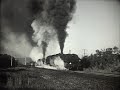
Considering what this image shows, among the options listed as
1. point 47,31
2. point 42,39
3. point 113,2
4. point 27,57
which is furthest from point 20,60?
point 113,2

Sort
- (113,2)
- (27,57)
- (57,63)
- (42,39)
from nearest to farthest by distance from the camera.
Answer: (113,2) → (57,63) → (42,39) → (27,57)

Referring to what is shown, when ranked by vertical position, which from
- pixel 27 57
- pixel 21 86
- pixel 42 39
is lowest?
pixel 21 86

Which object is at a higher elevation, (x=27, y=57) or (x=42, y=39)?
(x=42, y=39)

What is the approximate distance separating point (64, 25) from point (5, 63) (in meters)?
8.08

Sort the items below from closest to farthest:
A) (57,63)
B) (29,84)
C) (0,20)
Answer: (29,84)
(0,20)
(57,63)

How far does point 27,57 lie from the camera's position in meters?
28.4

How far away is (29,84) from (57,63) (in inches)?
403

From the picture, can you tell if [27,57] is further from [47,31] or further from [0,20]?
[0,20]

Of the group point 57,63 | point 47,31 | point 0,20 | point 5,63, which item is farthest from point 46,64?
point 0,20

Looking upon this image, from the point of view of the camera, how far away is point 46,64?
19297 millimetres

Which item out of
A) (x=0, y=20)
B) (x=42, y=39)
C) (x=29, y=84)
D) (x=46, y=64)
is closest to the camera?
(x=29, y=84)

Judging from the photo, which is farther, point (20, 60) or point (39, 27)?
point (20, 60)

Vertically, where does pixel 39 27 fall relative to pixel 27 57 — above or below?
above

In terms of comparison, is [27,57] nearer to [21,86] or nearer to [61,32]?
[61,32]
